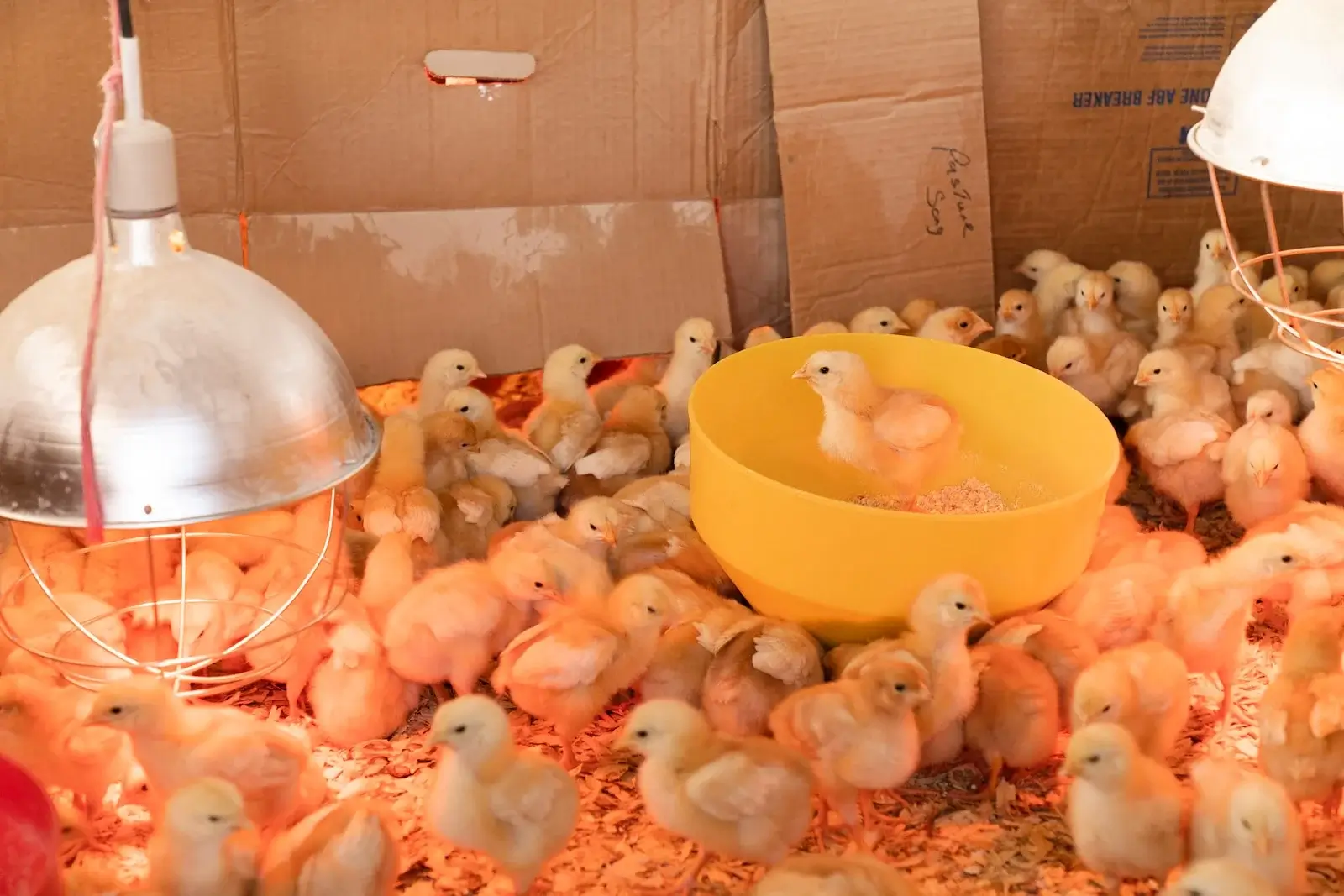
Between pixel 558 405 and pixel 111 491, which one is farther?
pixel 558 405

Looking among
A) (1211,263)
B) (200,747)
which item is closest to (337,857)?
(200,747)

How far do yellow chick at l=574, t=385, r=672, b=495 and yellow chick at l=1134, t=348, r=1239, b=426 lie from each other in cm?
83

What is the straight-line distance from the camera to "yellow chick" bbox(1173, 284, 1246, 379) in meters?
2.45

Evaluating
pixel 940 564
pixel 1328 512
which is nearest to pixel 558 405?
pixel 940 564

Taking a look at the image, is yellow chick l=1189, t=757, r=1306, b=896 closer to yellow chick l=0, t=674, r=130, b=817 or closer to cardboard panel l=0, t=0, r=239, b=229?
yellow chick l=0, t=674, r=130, b=817

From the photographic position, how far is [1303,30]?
122 cm

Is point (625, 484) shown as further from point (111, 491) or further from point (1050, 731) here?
point (111, 491)

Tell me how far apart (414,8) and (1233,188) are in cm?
167

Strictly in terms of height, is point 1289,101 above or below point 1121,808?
above

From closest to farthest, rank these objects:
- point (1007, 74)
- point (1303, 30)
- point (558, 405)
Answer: point (1303, 30), point (558, 405), point (1007, 74)

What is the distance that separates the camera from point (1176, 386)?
223 centimetres

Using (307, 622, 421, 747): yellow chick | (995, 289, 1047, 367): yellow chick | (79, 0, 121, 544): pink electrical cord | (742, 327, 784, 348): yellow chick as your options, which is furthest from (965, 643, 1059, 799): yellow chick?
(79, 0, 121, 544): pink electrical cord

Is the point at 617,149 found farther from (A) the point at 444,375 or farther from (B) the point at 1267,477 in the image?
(B) the point at 1267,477

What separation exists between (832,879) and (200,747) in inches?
26.8
